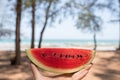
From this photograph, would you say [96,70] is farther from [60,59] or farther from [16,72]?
[60,59]

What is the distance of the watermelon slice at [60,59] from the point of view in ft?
18.9

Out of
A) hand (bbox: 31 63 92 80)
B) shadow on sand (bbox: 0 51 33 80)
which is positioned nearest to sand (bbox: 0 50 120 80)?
shadow on sand (bbox: 0 51 33 80)

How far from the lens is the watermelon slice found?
5.75 metres

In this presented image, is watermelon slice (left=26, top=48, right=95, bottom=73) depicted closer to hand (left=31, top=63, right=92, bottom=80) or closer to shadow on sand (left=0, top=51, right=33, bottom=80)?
hand (left=31, top=63, right=92, bottom=80)

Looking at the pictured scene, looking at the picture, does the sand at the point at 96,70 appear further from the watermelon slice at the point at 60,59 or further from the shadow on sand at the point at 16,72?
the watermelon slice at the point at 60,59

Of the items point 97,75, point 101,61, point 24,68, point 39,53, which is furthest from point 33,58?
point 101,61

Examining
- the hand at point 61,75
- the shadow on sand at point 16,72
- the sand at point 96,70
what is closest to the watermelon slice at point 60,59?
the hand at point 61,75

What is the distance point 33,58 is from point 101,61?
24.9ft

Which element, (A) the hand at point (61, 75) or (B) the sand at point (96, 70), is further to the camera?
(B) the sand at point (96, 70)

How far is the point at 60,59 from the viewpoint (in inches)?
226

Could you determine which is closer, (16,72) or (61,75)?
(61,75)

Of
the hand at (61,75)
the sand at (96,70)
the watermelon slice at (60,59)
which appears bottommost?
the sand at (96,70)

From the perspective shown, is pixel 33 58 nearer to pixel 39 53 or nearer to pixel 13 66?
pixel 39 53

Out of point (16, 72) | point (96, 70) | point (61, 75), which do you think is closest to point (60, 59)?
point (61, 75)
